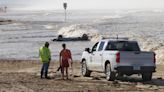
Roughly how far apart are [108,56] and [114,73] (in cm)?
66

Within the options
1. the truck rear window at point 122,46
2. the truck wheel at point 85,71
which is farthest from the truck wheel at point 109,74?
the truck wheel at point 85,71

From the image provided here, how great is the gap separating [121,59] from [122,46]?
1139 millimetres

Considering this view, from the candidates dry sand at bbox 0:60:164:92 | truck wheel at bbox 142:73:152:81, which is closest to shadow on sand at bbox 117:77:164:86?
dry sand at bbox 0:60:164:92

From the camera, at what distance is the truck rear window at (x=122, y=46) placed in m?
20.8

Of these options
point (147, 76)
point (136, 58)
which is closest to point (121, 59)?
point (136, 58)

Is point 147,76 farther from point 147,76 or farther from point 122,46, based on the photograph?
point 122,46

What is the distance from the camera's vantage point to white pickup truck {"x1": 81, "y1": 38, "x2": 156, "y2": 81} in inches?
781

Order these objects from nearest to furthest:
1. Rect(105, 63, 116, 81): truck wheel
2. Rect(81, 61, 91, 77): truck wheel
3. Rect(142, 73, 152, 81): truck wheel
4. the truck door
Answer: Rect(105, 63, 116, 81): truck wheel → Rect(142, 73, 152, 81): truck wheel → the truck door → Rect(81, 61, 91, 77): truck wheel

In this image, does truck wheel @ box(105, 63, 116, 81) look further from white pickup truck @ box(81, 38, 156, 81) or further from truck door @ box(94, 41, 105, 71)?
truck door @ box(94, 41, 105, 71)

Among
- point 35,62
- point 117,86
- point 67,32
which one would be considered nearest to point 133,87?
point 117,86

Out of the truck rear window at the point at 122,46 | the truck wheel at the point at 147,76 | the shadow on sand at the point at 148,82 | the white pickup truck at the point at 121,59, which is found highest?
the truck rear window at the point at 122,46

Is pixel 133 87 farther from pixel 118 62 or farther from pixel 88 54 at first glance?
pixel 88 54

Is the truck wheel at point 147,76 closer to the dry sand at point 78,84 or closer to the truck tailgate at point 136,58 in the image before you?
the dry sand at point 78,84

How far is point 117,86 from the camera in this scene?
1848 centimetres
